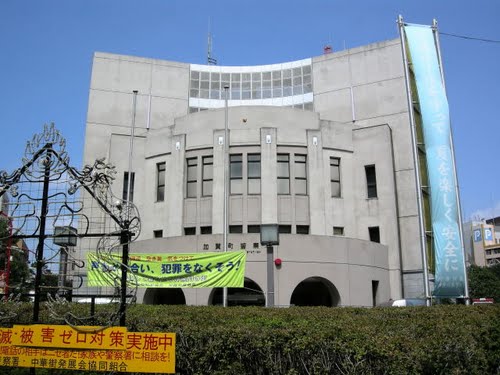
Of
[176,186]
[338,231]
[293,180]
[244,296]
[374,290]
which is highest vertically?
[293,180]

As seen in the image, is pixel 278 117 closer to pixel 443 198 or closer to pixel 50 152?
pixel 443 198

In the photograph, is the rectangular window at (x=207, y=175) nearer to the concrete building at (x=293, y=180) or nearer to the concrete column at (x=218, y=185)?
the concrete building at (x=293, y=180)

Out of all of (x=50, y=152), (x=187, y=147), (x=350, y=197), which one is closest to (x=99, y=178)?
(x=50, y=152)

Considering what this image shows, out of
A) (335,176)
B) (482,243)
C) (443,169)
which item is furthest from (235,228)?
(482,243)

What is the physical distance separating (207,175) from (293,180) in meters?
4.83

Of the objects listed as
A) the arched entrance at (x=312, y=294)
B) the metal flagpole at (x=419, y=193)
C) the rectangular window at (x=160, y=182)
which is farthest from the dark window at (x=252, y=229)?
the metal flagpole at (x=419, y=193)

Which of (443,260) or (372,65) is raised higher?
(372,65)

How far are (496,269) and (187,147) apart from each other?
62415 mm

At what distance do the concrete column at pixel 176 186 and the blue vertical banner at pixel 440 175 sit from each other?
1332cm

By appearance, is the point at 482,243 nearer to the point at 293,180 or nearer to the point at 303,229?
the point at 303,229

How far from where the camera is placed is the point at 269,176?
25.7 meters

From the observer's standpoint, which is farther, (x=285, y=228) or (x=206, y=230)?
(x=206, y=230)

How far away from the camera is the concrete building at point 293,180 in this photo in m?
23.6

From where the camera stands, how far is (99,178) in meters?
8.04
